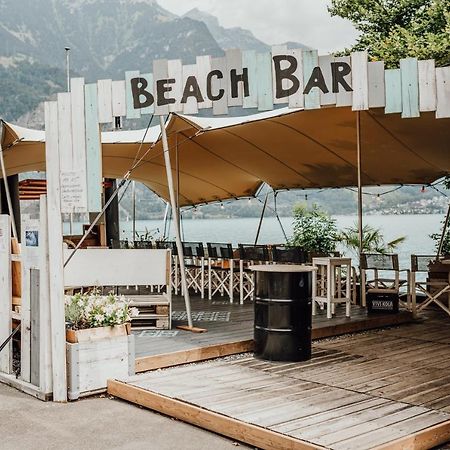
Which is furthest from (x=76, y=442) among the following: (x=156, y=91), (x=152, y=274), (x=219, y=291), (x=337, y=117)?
(x=219, y=291)

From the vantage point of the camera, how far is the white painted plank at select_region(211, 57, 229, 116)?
206 inches

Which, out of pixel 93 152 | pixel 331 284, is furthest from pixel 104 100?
pixel 331 284

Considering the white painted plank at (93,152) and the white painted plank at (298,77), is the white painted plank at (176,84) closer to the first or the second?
the white painted plank at (93,152)

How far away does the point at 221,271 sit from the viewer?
1061 cm

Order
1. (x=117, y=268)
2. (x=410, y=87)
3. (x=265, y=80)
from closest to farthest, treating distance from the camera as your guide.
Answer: (x=410, y=87) < (x=265, y=80) < (x=117, y=268)

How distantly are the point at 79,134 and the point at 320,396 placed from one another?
2.77m

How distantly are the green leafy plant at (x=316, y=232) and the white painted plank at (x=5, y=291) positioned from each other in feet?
27.4

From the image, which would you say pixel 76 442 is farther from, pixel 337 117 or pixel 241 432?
pixel 337 117

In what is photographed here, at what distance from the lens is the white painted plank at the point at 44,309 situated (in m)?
5.25

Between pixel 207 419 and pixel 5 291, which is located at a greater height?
pixel 5 291

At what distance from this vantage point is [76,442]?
167 inches

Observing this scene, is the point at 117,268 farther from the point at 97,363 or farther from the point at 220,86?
the point at 220,86

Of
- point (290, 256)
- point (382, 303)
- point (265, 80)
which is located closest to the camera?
point (265, 80)

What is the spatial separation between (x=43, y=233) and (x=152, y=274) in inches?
94.3
